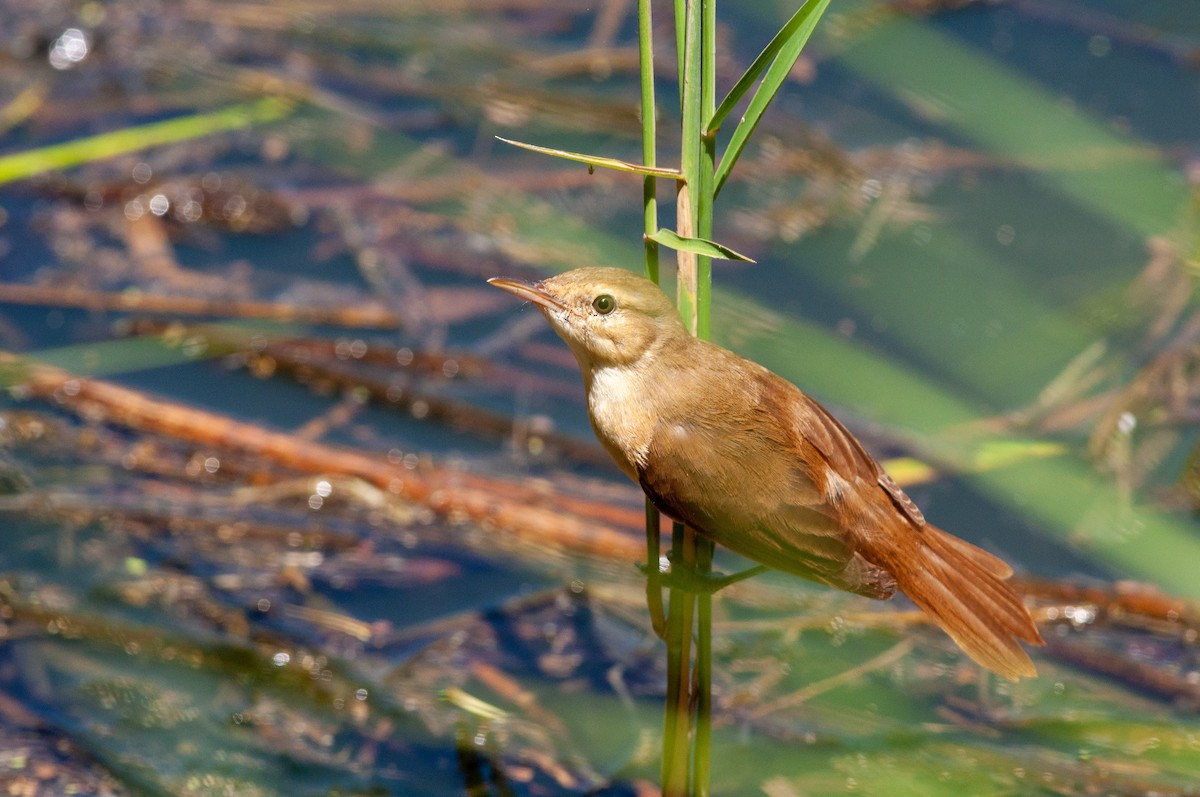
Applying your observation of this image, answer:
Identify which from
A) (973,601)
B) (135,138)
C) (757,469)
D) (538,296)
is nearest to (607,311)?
(538,296)

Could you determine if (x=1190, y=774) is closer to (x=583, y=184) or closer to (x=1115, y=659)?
(x=1115, y=659)

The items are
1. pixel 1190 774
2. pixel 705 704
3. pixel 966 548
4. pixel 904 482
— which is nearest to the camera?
pixel 705 704

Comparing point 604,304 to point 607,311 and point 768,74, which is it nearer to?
point 607,311

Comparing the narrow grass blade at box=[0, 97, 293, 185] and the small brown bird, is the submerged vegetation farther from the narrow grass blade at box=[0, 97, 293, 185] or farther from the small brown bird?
the small brown bird

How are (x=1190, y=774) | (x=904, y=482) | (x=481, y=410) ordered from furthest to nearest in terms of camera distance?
(x=481, y=410)
(x=904, y=482)
(x=1190, y=774)

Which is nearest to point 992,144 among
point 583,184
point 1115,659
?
point 583,184

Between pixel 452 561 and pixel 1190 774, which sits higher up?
pixel 1190 774

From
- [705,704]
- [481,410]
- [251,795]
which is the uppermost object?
[705,704]
